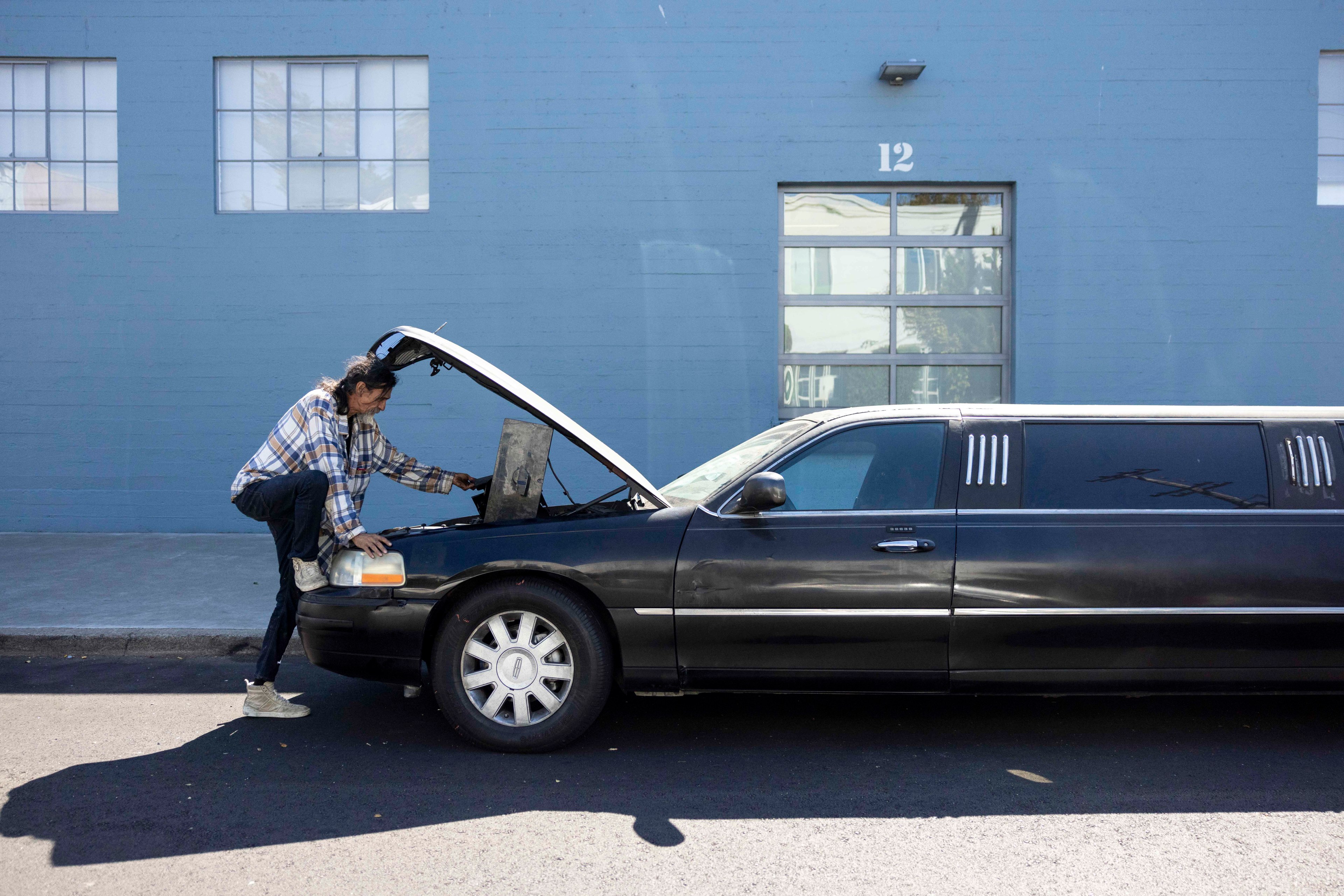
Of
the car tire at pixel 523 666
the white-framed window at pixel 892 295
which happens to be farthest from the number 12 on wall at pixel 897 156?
the car tire at pixel 523 666

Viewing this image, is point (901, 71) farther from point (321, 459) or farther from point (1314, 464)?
point (321, 459)

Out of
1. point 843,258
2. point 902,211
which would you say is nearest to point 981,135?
point 902,211

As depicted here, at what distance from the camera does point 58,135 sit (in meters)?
9.56

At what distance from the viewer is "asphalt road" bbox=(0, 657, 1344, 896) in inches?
112

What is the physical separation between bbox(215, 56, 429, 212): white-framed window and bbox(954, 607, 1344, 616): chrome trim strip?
748 centimetres

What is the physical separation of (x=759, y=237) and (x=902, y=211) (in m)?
1.48

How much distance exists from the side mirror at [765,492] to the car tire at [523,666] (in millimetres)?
824

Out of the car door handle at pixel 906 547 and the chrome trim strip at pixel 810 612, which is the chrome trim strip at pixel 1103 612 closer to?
the chrome trim strip at pixel 810 612

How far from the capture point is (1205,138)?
901cm

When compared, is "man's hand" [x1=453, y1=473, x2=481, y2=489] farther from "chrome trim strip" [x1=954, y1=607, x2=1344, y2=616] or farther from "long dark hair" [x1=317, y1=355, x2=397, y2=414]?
"chrome trim strip" [x1=954, y1=607, x2=1344, y2=616]

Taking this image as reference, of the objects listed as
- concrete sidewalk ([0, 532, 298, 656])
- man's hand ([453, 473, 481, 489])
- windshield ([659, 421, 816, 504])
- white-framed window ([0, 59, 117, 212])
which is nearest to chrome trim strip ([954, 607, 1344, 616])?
windshield ([659, 421, 816, 504])

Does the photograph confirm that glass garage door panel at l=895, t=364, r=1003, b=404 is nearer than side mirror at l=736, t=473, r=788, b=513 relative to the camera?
No

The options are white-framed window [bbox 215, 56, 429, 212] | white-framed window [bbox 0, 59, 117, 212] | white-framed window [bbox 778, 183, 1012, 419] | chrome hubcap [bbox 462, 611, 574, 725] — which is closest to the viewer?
chrome hubcap [bbox 462, 611, 574, 725]

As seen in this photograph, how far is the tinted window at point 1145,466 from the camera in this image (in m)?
3.96
